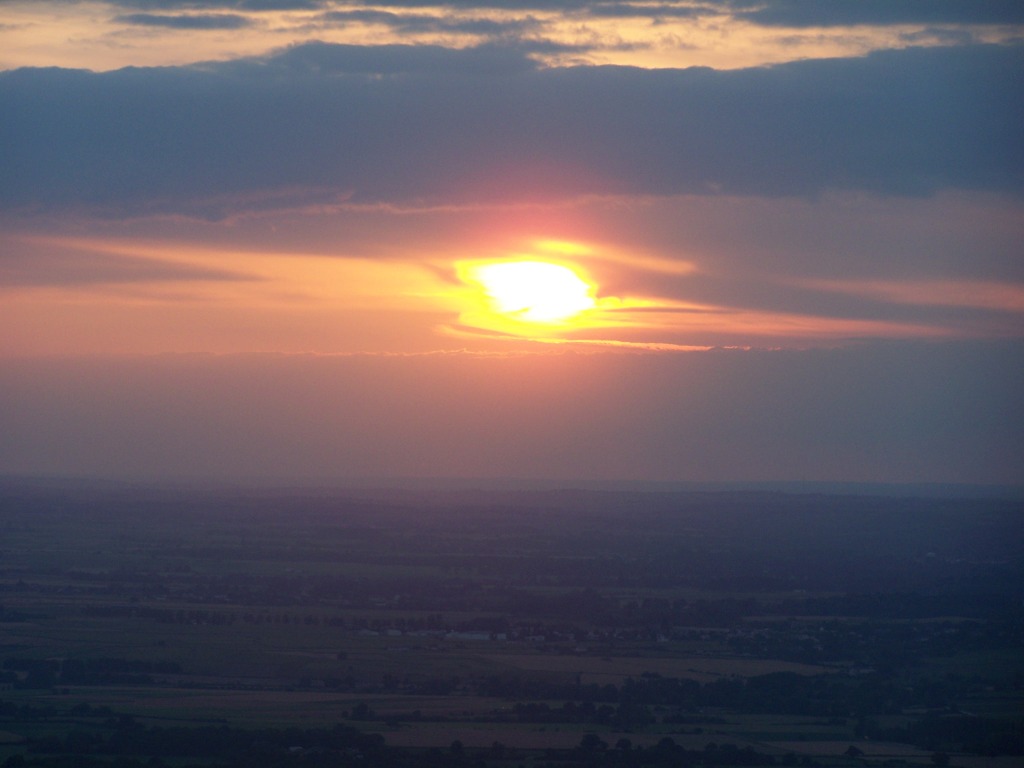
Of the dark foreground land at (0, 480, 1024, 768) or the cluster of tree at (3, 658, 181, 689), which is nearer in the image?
the dark foreground land at (0, 480, 1024, 768)

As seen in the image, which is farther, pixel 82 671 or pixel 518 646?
pixel 518 646

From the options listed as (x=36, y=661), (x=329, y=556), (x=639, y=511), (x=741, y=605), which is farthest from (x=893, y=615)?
(x=639, y=511)

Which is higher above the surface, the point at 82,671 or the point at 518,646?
the point at 518,646

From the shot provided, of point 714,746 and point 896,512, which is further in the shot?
point 896,512

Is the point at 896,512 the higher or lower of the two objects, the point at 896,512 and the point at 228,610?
the higher

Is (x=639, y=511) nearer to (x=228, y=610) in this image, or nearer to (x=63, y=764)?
(x=228, y=610)

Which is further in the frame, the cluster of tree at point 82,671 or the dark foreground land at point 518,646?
the cluster of tree at point 82,671

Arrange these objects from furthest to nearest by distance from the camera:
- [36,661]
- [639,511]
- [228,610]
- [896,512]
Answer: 1. [639,511]
2. [896,512]
3. [228,610]
4. [36,661]

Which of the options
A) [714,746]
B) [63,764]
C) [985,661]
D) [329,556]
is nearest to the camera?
[63,764]
